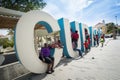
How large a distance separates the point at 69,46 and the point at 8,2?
12519 mm

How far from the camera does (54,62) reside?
6.95 meters

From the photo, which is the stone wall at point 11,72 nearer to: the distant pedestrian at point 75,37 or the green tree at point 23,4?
the distant pedestrian at point 75,37

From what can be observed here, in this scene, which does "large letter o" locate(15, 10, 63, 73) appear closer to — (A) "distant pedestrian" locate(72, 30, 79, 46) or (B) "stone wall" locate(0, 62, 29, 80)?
(B) "stone wall" locate(0, 62, 29, 80)

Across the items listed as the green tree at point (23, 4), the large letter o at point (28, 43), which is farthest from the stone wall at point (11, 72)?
the green tree at point (23, 4)

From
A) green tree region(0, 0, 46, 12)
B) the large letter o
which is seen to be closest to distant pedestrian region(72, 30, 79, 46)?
the large letter o

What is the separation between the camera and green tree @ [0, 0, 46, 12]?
18.1 m

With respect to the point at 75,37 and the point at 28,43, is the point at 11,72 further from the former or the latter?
the point at 75,37

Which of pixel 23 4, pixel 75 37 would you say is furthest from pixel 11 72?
pixel 23 4

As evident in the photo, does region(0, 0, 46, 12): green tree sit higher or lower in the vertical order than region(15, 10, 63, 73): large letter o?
higher

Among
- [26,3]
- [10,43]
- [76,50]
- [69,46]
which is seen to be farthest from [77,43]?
[10,43]

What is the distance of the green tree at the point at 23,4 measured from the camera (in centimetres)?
1812

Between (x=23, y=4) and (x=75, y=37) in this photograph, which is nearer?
(x=75, y=37)

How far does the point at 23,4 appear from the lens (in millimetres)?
19641

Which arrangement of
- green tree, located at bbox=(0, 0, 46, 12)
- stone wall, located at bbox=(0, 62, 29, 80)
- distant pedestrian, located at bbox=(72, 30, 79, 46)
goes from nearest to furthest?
stone wall, located at bbox=(0, 62, 29, 80)
distant pedestrian, located at bbox=(72, 30, 79, 46)
green tree, located at bbox=(0, 0, 46, 12)
